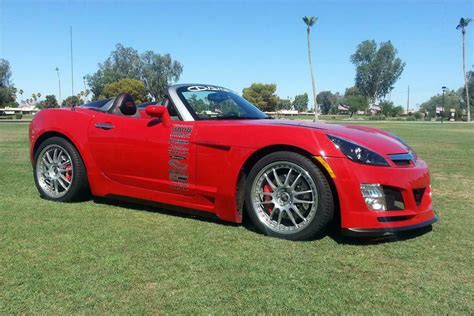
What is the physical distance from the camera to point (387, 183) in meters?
3.54

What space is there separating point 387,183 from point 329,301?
1.31 meters

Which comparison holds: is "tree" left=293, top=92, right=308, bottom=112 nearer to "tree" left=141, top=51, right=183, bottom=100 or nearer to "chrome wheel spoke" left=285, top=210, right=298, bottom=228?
"tree" left=141, top=51, right=183, bottom=100

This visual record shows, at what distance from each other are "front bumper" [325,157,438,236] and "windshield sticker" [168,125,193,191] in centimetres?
133

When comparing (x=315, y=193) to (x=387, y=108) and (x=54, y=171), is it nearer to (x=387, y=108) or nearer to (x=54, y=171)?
(x=54, y=171)

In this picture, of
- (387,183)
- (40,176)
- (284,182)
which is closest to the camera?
(387,183)

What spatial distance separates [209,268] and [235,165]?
1144mm

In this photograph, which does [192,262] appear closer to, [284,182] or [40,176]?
[284,182]

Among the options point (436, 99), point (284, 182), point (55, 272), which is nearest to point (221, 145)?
point (284, 182)

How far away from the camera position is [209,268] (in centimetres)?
309

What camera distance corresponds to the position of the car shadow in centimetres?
377

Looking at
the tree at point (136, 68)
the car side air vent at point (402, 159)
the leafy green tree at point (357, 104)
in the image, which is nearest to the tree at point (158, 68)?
the tree at point (136, 68)

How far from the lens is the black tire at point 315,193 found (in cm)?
361

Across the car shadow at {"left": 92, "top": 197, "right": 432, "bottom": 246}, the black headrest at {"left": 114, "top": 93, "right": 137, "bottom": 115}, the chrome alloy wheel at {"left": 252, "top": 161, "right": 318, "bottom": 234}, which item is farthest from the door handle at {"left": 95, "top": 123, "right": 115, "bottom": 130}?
the chrome alloy wheel at {"left": 252, "top": 161, "right": 318, "bottom": 234}

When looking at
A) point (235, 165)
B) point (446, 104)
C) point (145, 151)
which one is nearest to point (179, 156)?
point (145, 151)
